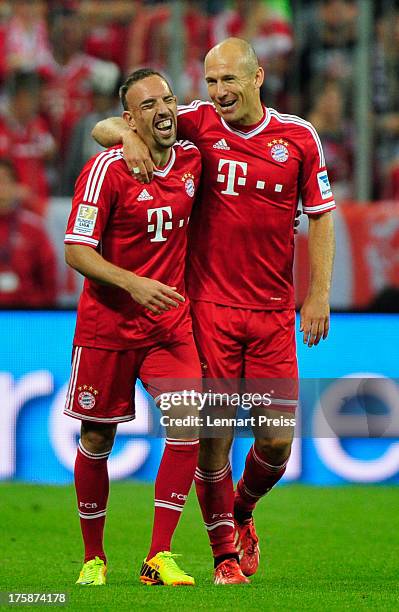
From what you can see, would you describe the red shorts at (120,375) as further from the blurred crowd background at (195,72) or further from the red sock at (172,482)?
the blurred crowd background at (195,72)

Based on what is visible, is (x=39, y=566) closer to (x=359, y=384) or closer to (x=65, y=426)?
(x=65, y=426)

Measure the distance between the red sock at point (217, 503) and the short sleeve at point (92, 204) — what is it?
129 cm

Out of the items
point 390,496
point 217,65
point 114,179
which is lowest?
point 390,496

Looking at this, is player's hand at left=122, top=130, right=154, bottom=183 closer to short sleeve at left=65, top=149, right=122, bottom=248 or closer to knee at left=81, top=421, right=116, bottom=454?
short sleeve at left=65, top=149, right=122, bottom=248

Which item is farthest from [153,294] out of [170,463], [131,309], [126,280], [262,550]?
[262,550]

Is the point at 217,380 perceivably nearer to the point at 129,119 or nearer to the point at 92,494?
the point at 92,494

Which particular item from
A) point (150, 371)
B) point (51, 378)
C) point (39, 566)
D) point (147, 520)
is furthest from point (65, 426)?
point (150, 371)

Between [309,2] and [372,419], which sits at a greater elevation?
[309,2]

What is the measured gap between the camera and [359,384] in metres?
9.38

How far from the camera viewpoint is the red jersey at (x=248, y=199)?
619 cm

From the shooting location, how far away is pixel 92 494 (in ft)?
19.9

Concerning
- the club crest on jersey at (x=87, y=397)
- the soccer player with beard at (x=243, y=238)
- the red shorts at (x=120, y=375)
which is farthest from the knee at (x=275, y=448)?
the club crest on jersey at (x=87, y=397)

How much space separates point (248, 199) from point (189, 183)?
33 centimetres

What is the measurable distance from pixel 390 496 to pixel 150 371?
3.59 meters
